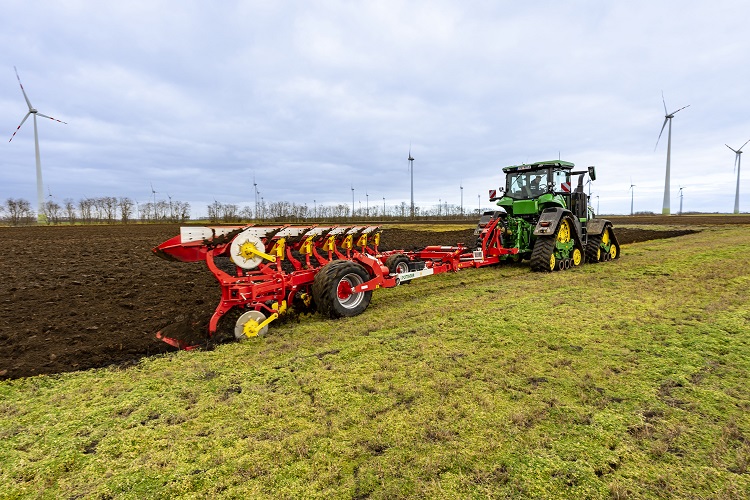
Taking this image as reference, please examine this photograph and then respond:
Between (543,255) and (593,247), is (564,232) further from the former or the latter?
(593,247)

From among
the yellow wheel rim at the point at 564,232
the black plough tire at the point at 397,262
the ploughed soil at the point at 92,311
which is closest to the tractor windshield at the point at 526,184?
the yellow wheel rim at the point at 564,232

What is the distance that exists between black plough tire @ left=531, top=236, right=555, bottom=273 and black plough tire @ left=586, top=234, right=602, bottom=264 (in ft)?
7.81

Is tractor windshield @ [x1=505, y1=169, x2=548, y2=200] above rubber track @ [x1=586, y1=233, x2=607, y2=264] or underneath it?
above

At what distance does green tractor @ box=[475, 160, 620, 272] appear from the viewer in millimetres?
9133

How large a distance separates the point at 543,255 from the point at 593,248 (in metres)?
2.75

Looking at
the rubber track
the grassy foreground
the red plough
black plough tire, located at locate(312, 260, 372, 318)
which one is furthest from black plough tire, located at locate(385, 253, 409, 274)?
the rubber track

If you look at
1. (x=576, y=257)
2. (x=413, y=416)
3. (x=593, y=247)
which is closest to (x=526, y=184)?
(x=576, y=257)

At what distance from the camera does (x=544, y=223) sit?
29.9ft

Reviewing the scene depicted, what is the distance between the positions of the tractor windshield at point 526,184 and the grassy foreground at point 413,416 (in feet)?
18.6

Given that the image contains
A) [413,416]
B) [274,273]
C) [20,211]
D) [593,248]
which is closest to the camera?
[413,416]

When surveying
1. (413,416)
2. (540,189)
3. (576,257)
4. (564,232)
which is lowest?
(413,416)

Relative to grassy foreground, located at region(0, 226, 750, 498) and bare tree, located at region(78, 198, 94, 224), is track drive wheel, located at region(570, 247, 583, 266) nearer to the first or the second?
grassy foreground, located at region(0, 226, 750, 498)

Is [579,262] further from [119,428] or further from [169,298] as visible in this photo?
[119,428]

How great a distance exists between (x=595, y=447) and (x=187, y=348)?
4078 millimetres
